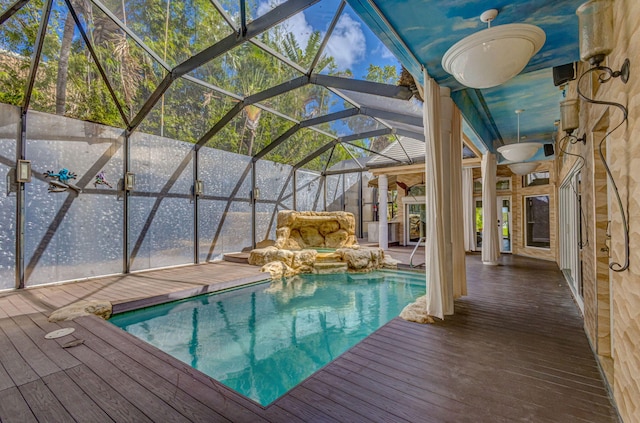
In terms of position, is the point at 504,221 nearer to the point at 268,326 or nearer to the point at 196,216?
the point at 268,326

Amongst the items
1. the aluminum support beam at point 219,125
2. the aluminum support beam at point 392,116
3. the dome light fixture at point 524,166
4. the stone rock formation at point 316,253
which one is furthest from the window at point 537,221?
the aluminum support beam at point 219,125

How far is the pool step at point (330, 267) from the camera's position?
764cm

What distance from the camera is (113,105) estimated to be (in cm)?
576

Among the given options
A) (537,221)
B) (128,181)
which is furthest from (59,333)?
(537,221)

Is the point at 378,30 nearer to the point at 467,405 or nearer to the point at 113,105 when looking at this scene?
the point at 467,405

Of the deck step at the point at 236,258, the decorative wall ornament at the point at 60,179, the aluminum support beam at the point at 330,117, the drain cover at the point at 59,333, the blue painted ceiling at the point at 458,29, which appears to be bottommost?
the drain cover at the point at 59,333

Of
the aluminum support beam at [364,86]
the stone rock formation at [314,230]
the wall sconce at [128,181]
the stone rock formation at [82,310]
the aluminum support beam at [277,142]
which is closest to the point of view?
the stone rock formation at [82,310]

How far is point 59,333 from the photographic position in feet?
10.1

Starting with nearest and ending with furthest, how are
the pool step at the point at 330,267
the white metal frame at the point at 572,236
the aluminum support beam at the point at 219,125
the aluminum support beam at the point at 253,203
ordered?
1. the white metal frame at the point at 572,236
2. the aluminum support beam at the point at 219,125
3. the pool step at the point at 330,267
4. the aluminum support beam at the point at 253,203

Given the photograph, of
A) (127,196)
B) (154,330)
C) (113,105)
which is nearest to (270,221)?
(127,196)

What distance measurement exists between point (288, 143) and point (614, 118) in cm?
829

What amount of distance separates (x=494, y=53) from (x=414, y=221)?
10572 millimetres

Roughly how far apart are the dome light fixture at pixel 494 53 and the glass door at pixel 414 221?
969cm

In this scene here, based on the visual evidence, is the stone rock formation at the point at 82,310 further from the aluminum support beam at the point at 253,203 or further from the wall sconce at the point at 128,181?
the aluminum support beam at the point at 253,203
